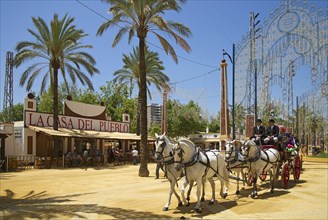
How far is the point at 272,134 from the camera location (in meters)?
13.8

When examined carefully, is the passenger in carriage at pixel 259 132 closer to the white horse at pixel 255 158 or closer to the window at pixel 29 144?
the white horse at pixel 255 158

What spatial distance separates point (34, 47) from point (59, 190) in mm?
15702

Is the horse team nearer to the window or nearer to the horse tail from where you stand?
the horse tail

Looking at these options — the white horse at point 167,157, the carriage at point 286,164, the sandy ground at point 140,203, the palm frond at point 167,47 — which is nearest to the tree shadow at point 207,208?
the sandy ground at point 140,203

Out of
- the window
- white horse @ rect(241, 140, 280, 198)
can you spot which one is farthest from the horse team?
the window

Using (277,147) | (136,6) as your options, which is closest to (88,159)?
A: (136,6)

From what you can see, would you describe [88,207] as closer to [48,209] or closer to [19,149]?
[48,209]

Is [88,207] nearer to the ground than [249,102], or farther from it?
nearer to the ground

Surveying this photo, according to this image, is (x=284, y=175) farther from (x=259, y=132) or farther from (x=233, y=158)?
(x=233, y=158)

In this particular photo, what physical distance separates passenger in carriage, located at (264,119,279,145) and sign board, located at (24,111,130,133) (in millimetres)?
20179

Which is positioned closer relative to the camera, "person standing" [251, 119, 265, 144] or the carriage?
the carriage

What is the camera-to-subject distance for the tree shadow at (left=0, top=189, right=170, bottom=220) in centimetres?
846

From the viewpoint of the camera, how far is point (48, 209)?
9492mm

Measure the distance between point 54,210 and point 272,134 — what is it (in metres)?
8.90
